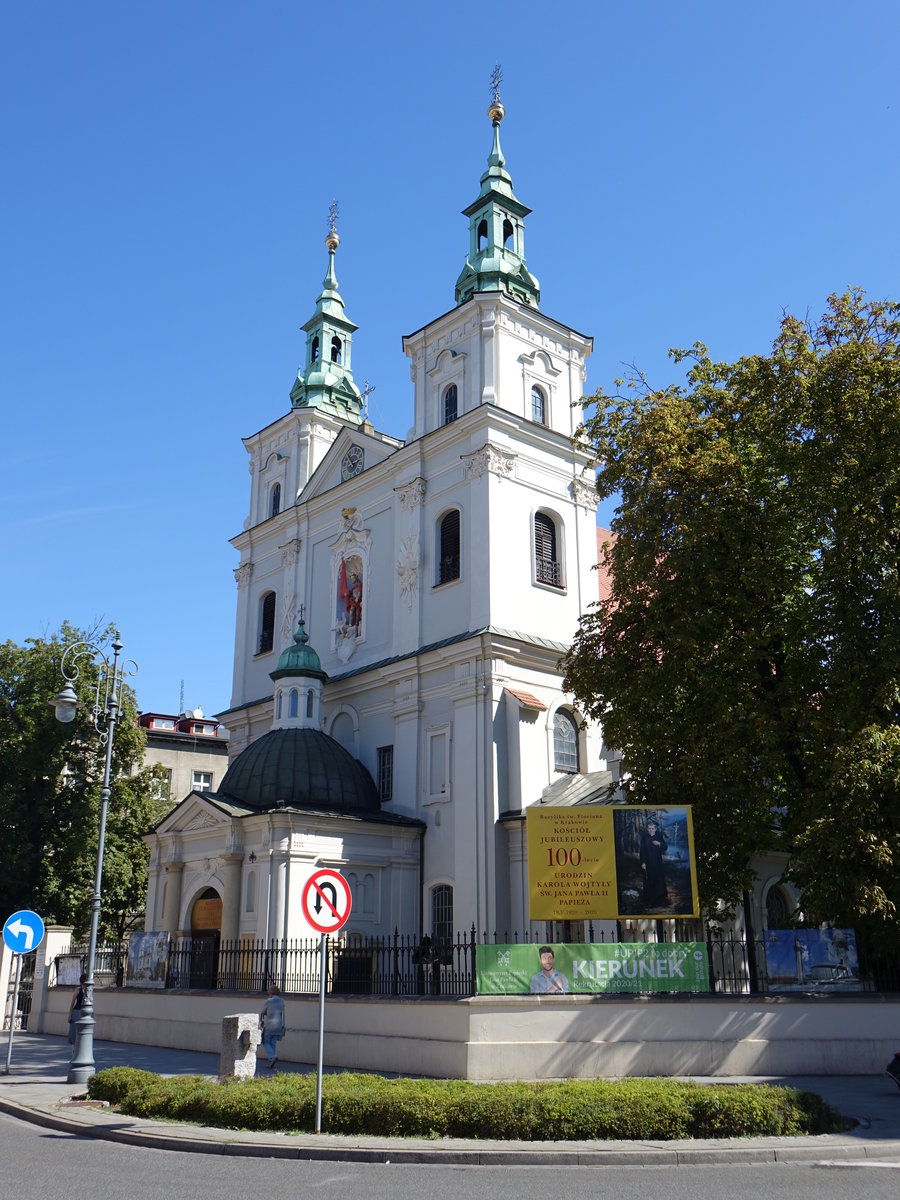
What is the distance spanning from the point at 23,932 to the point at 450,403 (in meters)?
21.8

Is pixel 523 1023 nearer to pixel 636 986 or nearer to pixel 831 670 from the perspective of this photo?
pixel 636 986

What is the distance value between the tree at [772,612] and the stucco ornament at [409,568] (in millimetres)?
10640

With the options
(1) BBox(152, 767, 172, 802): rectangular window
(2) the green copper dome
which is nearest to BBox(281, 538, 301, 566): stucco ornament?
(2) the green copper dome

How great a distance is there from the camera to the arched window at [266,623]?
4044 cm

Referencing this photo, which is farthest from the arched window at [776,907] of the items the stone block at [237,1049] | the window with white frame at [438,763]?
the stone block at [237,1049]

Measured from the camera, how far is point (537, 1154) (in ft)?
36.5

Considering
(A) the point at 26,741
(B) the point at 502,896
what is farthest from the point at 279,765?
(A) the point at 26,741

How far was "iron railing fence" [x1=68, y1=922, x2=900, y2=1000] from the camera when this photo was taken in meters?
18.3

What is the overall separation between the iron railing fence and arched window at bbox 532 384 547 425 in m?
16.1

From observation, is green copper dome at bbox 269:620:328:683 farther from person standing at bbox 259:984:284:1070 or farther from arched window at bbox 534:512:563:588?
person standing at bbox 259:984:284:1070

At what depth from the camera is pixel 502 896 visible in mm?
28016

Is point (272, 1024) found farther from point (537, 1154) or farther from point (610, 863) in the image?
point (537, 1154)

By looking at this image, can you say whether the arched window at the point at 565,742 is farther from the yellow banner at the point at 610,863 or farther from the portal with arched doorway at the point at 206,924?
the yellow banner at the point at 610,863

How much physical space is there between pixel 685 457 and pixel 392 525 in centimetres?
1487
